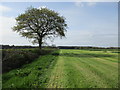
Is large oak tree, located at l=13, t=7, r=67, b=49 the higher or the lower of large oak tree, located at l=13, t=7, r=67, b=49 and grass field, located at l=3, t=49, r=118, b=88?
the higher

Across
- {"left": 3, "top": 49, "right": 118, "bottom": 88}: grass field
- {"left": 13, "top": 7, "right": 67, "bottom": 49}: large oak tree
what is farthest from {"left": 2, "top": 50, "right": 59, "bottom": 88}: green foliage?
{"left": 13, "top": 7, "right": 67, "bottom": 49}: large oak tree

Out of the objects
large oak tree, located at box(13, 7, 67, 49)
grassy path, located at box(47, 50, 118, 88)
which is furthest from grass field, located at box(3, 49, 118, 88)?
large oak tree, located at box(13, 7, 67, 49)

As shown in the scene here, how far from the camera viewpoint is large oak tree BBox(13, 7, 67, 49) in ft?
114

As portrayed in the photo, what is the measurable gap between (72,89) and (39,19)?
1228 inches

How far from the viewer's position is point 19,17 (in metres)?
35.5

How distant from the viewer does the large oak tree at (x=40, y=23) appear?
3478 cm

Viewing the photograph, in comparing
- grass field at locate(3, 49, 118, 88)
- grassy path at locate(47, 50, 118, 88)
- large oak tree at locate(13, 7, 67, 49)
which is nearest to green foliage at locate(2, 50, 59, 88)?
grass field at locate(3, 49, 118, 88)

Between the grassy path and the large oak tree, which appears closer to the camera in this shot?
the grassy path

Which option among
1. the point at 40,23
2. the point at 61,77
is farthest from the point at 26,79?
the point at 40,23

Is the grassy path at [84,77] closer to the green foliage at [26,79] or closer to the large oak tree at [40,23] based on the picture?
the green foliage at [26,79]

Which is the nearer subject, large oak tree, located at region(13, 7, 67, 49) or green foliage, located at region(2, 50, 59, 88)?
green foliage, located at region(2, 50, 59, 88)

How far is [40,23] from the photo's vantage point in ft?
116

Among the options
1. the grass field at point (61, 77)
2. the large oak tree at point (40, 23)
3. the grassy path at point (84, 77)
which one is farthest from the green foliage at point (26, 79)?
the large oak tree at point (40, 23)

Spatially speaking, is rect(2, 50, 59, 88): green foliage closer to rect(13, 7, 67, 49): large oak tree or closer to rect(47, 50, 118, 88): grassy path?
rect(47, 50, 118, 88): grassy path
